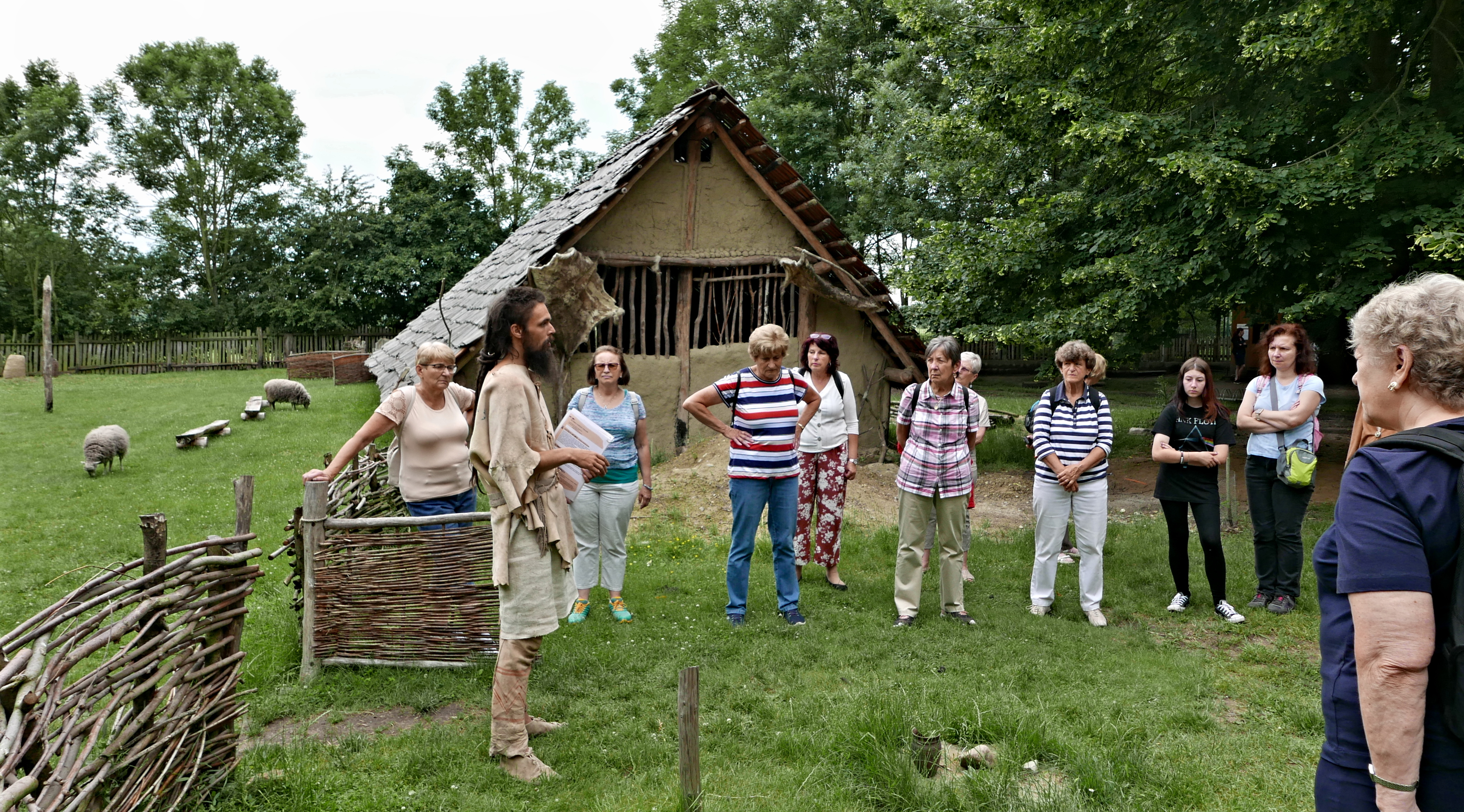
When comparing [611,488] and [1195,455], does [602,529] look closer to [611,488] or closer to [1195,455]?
[611,488]

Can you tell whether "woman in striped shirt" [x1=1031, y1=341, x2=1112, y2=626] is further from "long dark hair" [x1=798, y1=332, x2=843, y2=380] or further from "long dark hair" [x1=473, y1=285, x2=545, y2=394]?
"long dark hair" [x1=473, y1=285, x2=545, y2=394]

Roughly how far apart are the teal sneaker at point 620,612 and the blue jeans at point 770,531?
2.24 ft

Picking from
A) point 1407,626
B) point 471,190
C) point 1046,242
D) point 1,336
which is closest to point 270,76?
point 471,190

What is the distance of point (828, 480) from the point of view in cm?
717

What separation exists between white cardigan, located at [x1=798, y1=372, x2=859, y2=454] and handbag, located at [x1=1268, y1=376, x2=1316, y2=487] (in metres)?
2.95

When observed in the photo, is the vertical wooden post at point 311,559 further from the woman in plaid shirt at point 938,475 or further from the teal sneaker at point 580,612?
the woman in plaid shirt at point 938,475

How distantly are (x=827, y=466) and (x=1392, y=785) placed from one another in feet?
17.6

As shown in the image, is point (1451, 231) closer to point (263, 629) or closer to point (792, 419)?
point (792, 419)

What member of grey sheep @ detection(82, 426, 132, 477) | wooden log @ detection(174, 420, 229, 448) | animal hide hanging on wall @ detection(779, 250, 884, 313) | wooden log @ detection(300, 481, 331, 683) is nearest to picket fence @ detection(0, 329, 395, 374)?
wooden log @ detection(174, 420, 229, 448)

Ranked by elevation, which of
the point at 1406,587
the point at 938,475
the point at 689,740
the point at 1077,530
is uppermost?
the point at 1406,587

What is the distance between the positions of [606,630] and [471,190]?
35487mm

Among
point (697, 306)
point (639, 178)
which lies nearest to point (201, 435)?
point (697, 306)

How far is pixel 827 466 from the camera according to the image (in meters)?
7.18

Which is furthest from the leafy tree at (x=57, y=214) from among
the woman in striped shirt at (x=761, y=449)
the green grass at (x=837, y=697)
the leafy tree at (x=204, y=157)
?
the woman in striped shirt at (x=761, y=449)
